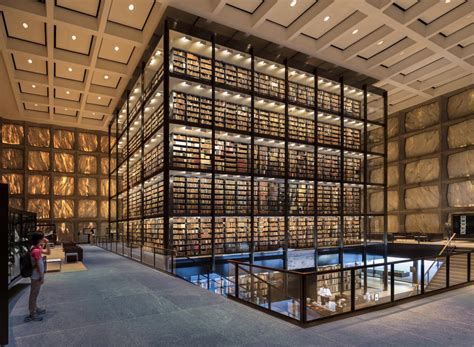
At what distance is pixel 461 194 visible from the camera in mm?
19953

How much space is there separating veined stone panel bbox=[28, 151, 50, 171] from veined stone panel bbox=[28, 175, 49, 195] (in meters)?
0.66

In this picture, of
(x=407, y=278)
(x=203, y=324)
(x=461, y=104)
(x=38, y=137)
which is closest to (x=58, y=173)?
(x=38, y=137)

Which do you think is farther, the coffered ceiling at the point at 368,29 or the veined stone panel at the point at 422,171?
the veined stone panel at the point at 422,171

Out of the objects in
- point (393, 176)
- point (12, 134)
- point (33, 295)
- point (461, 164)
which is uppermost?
point (12, 134)

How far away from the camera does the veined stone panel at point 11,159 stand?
76.0ft

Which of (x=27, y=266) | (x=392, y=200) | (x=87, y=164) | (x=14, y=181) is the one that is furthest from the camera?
(x=87, y=164)

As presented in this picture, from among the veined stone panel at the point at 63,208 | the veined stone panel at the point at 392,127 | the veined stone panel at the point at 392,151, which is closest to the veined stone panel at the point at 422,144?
the veined stone panel at the point at 392,151

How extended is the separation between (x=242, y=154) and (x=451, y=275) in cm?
959

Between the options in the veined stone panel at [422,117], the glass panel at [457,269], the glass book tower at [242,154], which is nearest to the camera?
the glass panel at [457,269]

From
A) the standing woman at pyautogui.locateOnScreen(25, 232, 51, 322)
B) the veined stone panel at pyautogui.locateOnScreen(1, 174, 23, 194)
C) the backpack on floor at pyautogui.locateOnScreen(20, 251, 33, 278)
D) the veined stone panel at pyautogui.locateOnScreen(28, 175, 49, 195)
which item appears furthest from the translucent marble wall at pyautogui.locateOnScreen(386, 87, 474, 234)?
the veined stone panel at pyautogui.locateOnScreen(1, 174, 23, 194)

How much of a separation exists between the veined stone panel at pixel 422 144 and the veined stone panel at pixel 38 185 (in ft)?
86.9

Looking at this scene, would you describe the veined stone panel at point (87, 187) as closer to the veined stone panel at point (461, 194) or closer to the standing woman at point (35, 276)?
the standing woman at point (35, 276)

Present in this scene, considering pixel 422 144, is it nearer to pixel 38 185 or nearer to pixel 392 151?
pixel 392 151

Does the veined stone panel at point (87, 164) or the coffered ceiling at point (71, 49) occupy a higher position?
the coffered ceiling at point (71, 49)
